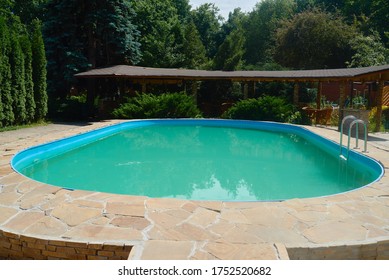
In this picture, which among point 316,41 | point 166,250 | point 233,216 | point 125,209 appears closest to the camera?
point 166,250

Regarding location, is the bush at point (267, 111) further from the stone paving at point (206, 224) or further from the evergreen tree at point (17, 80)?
the stone paving at point (206, 224)

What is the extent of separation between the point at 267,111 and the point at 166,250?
46.1ft

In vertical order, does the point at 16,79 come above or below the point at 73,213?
above

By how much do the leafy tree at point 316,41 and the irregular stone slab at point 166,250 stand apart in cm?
2718

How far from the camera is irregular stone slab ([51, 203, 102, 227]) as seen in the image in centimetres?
401

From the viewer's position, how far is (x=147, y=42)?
Result: 26016mm

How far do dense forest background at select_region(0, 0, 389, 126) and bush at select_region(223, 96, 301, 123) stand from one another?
4217mm

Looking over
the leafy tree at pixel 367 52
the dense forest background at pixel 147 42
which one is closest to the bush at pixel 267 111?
the dense forest background at pixel 147 42

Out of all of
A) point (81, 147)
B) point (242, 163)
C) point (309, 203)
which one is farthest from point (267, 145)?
point (309, 203)

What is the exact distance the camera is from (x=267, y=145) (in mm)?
11867

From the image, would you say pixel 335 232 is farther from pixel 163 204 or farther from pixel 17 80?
pixel 17 80

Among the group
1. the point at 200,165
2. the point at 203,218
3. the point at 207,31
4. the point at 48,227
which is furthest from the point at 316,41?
the point at 48,227

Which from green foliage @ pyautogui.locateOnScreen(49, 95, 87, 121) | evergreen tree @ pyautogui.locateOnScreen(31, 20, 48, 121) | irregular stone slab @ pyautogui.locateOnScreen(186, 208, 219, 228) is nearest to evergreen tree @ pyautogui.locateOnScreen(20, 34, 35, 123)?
evergreen tree @ pyautogui.locateOnScreen(31, 20, 48, 121)
